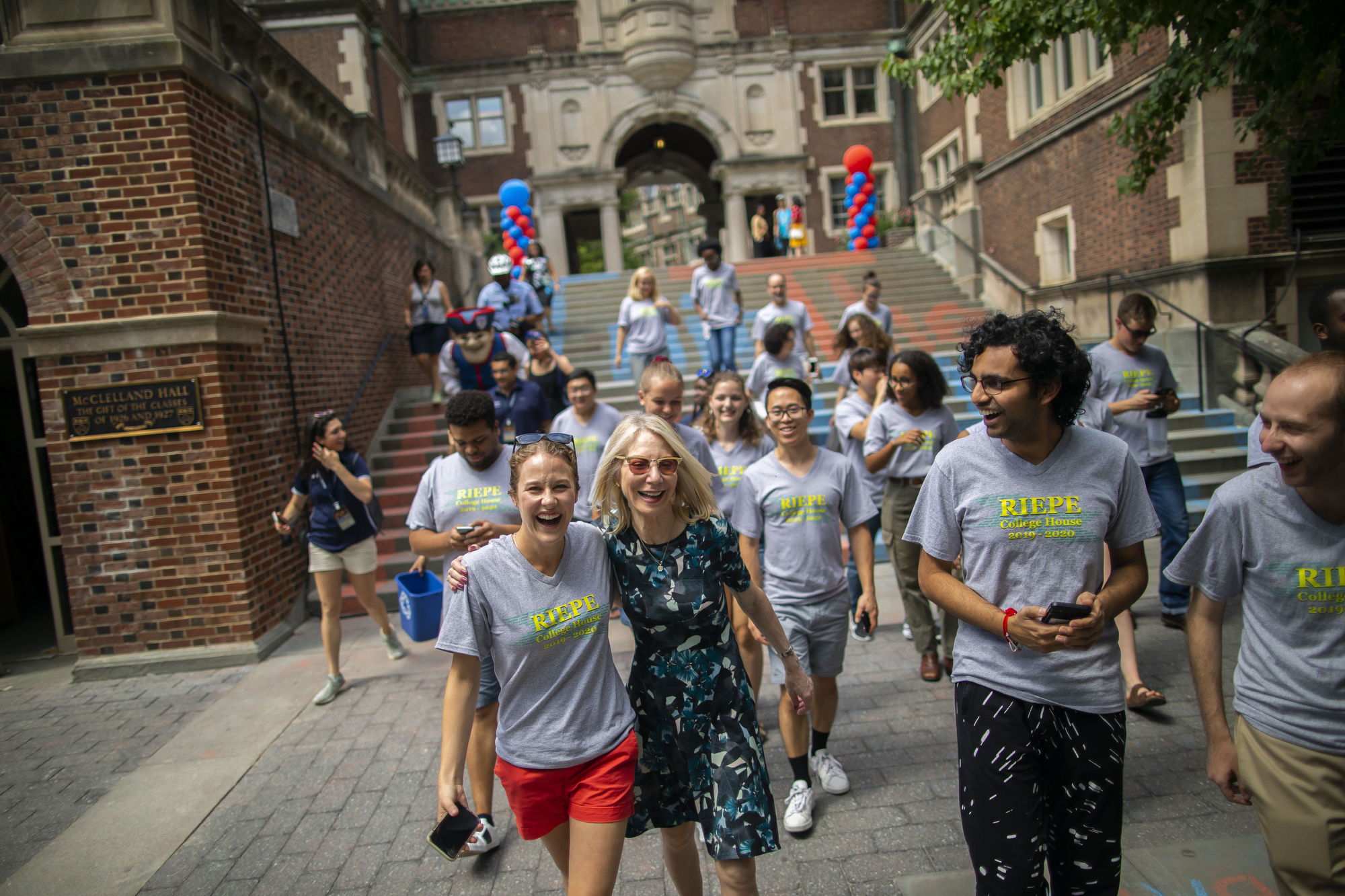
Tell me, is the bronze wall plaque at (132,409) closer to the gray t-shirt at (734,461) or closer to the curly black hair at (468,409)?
the curly black hair at (468,409)

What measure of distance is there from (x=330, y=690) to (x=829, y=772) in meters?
3.45

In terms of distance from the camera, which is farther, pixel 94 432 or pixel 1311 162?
pixel 94 432

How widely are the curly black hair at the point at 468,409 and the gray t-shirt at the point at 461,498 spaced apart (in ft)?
0.82

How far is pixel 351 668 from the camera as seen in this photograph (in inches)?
224

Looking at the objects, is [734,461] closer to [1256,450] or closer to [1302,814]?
[1256,450]

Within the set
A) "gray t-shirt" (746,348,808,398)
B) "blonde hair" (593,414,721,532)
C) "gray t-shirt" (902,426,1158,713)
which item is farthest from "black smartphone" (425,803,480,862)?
"gray t-shirt" (746,348,808,398)

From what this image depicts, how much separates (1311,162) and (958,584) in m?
4.33

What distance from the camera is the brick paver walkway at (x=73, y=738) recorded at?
3955 millimetres

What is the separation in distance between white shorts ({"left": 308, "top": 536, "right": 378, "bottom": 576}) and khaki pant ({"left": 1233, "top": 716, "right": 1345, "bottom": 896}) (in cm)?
496

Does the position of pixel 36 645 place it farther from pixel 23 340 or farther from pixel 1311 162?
pixel 1311 162

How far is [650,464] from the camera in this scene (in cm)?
240

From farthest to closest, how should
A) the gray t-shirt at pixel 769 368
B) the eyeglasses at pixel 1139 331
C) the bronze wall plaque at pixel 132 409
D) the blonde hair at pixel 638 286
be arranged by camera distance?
the blonde hair at pixel 638 286 → the gray t-shirt at pixel 769 368 → the bronze wall plaque at pixel 132 409 → the eyeglasses at pixel 1139 331

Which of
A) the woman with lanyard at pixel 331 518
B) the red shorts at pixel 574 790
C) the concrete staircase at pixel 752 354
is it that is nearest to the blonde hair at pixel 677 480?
the red shorts at pixel 574 790

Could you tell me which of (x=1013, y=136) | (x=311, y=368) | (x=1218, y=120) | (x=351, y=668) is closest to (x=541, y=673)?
(x=351, y=668)
